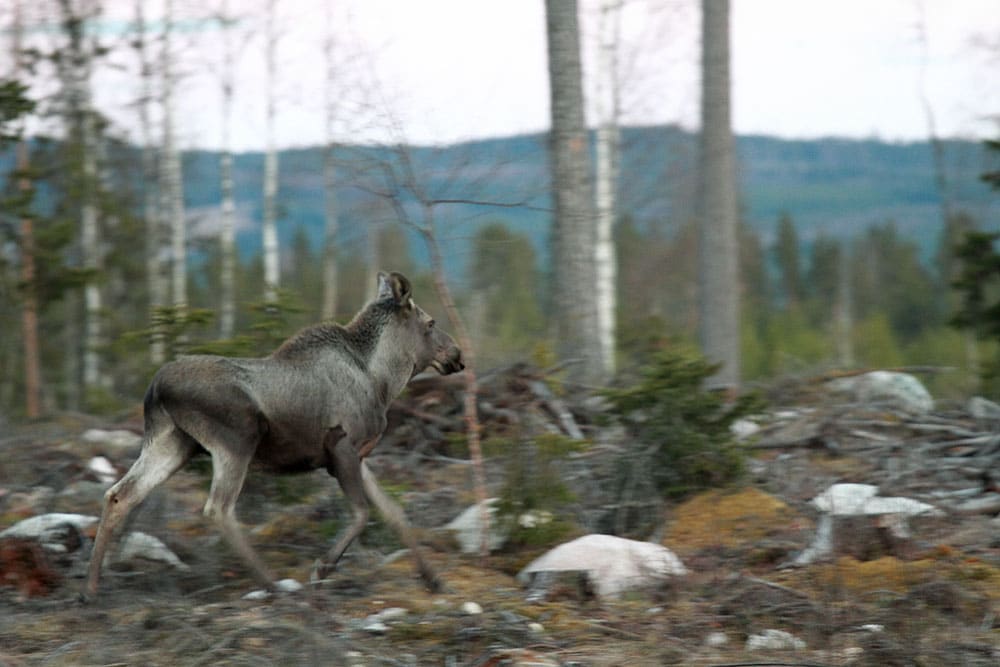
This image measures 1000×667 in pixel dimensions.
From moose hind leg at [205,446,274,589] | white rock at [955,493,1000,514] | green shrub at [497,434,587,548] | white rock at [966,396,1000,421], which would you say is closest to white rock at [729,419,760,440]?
white rock at [966,396,1000,421]

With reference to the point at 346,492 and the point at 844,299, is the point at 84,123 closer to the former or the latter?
the point at 346,492

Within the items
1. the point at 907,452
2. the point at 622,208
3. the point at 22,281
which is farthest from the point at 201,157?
the point at 907,452

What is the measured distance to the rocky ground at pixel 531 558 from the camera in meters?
6.25

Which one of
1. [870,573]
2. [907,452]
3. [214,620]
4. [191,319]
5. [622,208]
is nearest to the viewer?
[214,620]

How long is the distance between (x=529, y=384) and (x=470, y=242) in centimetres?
268

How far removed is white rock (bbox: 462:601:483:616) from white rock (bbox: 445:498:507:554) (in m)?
1.26

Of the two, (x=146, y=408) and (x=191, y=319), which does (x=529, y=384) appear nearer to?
(x=191, y=319)

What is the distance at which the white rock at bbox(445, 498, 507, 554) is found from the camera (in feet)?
27.6

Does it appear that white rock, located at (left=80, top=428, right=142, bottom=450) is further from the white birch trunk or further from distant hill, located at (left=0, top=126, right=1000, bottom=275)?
the white birch trunk

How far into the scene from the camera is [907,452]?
9.98m

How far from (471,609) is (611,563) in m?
1.04

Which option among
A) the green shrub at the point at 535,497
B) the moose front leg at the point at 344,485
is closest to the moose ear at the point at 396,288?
the moose front leg at the point at 344,485

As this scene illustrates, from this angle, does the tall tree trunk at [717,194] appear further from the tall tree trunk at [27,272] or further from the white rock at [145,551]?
the white rock at [145,551]

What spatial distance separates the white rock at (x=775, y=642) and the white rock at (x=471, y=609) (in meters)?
1.52
